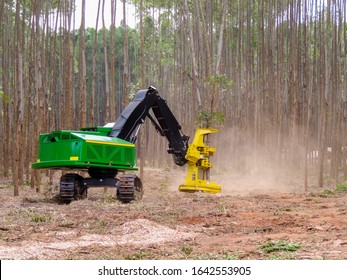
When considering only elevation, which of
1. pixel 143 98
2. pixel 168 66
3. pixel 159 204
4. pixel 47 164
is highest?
pixel 168 66

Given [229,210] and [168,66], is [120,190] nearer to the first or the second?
[229,210]

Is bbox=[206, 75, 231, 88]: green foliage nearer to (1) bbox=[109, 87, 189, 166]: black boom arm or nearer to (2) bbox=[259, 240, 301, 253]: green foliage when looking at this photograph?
(1) bbox=[109, 87, 189, 166]: black boom arm

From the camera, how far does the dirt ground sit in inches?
285

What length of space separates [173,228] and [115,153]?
13.7 feet

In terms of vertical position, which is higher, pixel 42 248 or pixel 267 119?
pixel 267 119

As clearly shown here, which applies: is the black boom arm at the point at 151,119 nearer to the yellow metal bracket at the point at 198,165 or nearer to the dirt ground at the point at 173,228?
the yellow metal bracket at the point at 198,165

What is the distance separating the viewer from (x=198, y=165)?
1548 centimetres

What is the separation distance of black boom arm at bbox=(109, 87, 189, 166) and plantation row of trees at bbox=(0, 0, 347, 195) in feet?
6.93

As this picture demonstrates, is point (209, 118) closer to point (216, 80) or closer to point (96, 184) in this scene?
point (216, 80)

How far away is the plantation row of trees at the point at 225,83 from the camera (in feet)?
61.3

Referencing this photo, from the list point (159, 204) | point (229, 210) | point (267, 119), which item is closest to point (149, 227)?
point (229, 210)

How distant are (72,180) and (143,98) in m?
2.61

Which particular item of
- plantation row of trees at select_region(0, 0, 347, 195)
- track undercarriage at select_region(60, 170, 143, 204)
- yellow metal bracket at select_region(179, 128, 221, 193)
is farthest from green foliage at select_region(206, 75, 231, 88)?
track undercarriage at select_region(60, 170, 143, 204)

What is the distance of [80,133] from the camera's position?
13.4 metres
